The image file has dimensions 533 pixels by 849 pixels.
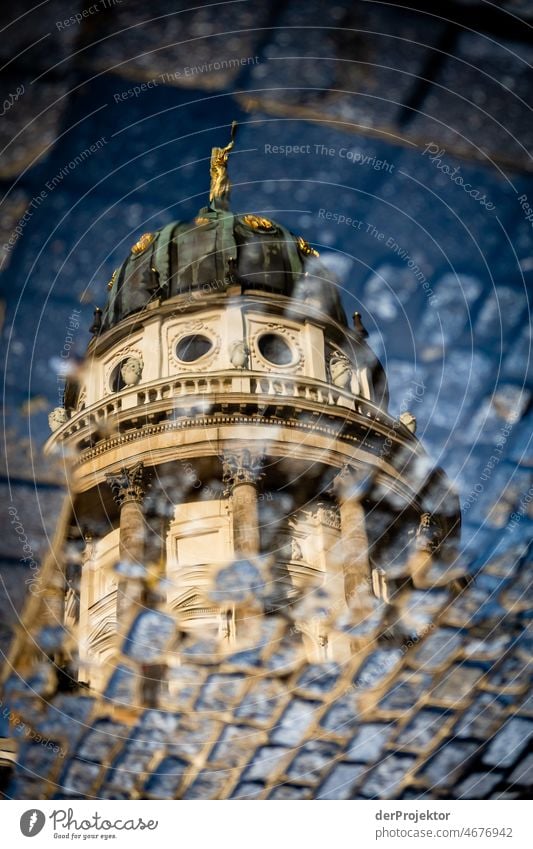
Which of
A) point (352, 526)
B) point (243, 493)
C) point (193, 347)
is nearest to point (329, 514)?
point (352, 526)

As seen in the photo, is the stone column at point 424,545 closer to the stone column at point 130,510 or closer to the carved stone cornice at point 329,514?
the carved stone cornice at point 329,514

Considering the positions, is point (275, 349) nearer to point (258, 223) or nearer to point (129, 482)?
point (258, 223)

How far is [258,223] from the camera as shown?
38938mm

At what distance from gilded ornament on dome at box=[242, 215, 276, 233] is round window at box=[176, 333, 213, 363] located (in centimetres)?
451

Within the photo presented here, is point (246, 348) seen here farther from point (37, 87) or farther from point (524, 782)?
point (524, 782)

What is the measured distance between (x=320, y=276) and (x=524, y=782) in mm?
18835

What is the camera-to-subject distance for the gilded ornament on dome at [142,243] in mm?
39031

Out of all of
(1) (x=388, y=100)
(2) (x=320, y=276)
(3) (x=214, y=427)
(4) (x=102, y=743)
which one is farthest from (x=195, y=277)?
(4) (x=102, y=743)

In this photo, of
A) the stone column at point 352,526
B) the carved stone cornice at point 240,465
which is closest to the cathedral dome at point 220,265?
the stone column at point 352,526

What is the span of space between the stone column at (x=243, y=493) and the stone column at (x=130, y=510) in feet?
6.83

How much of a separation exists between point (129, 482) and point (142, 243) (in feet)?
28.4

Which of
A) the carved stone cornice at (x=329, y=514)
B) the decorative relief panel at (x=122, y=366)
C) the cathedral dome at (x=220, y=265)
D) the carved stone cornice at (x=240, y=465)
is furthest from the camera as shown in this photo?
the cathedral dome at (x=220, y=265)

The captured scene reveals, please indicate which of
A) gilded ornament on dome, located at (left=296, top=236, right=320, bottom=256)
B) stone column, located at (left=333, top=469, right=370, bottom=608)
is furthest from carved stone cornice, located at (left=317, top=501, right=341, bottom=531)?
gilded ornament on dome, located at (left=296, top=236, right=320, bottom=256)
